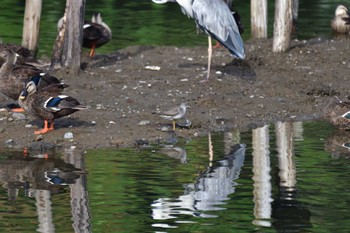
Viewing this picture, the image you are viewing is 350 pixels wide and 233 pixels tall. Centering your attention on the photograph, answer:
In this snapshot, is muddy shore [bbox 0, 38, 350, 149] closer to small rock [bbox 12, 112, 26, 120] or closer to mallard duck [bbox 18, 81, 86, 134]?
small rock [bbox 12, 112, 26, 120]

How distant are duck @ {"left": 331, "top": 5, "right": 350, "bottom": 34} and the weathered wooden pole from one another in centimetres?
723

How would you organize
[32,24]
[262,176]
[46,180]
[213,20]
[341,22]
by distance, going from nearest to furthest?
[46,180]
[262,176]
[213,20]
[32,24]
[341,22]

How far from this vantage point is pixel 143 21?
2634 cm

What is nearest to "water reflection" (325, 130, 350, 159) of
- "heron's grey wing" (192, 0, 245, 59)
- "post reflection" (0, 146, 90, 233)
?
"post reflection" (0, 146, 90, 233)

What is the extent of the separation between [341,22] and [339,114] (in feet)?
28.4

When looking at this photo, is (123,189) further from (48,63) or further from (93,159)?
(48,63)

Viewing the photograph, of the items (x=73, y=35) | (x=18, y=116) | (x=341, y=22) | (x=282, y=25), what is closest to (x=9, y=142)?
(x=18, y=116)

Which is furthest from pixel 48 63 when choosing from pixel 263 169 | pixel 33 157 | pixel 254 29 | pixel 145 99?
pixel 263 169

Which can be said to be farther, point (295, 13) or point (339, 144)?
point (295, 13)

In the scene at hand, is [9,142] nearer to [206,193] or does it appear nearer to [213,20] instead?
[206,193]

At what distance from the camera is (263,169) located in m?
13.6

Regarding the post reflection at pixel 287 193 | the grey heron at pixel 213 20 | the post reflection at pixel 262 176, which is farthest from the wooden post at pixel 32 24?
the post reflection at pixel 287 193

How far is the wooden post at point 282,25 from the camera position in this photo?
20.4 meters

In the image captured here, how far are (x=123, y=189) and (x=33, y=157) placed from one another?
6.38 ft
